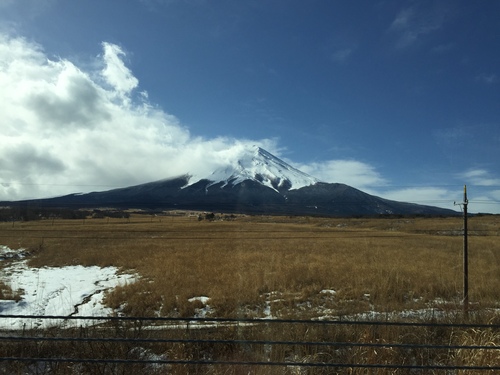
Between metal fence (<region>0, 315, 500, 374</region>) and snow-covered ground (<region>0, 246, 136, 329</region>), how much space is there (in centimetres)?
298

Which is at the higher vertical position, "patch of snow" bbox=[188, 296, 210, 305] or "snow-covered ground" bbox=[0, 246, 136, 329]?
"patch of snow" bbox=[188, 296, 210, 305]

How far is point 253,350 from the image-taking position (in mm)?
7488

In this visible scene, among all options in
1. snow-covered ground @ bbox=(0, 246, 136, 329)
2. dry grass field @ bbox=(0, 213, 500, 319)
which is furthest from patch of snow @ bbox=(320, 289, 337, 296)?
snow-covered ground @ bbox=(0, 246, 136, 329)

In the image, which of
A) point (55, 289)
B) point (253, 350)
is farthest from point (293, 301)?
point (55, 289)

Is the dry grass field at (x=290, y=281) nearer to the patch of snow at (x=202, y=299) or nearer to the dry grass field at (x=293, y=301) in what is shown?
the dry grass field at (x=293, y=301)

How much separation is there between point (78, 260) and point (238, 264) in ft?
40.6

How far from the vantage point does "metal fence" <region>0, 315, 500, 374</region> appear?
593 cm

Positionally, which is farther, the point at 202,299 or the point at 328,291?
the point at 328,291

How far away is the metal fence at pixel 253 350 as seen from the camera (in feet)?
19.5

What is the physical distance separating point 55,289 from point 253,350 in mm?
13463

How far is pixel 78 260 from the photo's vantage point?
2659 centimetres

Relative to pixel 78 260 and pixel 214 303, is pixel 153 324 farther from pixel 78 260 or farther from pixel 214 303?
pixel 78 260

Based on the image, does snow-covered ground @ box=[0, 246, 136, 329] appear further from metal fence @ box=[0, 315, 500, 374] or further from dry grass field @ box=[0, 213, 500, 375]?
metal fence @ box=[0, 315, 500, 374]

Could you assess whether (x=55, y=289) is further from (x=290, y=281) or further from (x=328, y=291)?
(x=328, y=291)
